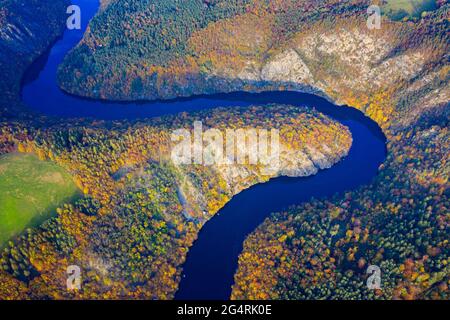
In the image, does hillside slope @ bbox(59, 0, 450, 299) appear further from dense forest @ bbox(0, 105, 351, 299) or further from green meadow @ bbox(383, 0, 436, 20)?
dense forest @ bbox(0, 105, 351, 299)

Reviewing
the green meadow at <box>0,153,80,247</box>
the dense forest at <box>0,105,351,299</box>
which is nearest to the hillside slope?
the dense forest at <box>0,105,351,299</box>

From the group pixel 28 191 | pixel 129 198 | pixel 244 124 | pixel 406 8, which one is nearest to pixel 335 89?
pixel 406 8

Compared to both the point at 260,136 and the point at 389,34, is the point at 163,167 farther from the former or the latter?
the point at 389,34

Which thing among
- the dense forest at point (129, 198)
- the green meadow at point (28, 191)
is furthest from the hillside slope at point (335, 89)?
the green meadow at point (28, 191)

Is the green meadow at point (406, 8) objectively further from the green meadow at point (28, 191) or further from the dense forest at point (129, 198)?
the green meadow at point (28, 191)

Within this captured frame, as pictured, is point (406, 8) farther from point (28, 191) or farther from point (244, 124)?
point (28, 191)

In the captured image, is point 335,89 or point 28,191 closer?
point 28,191

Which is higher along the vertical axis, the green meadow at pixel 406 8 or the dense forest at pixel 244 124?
the green meadow at pixel 406 8
